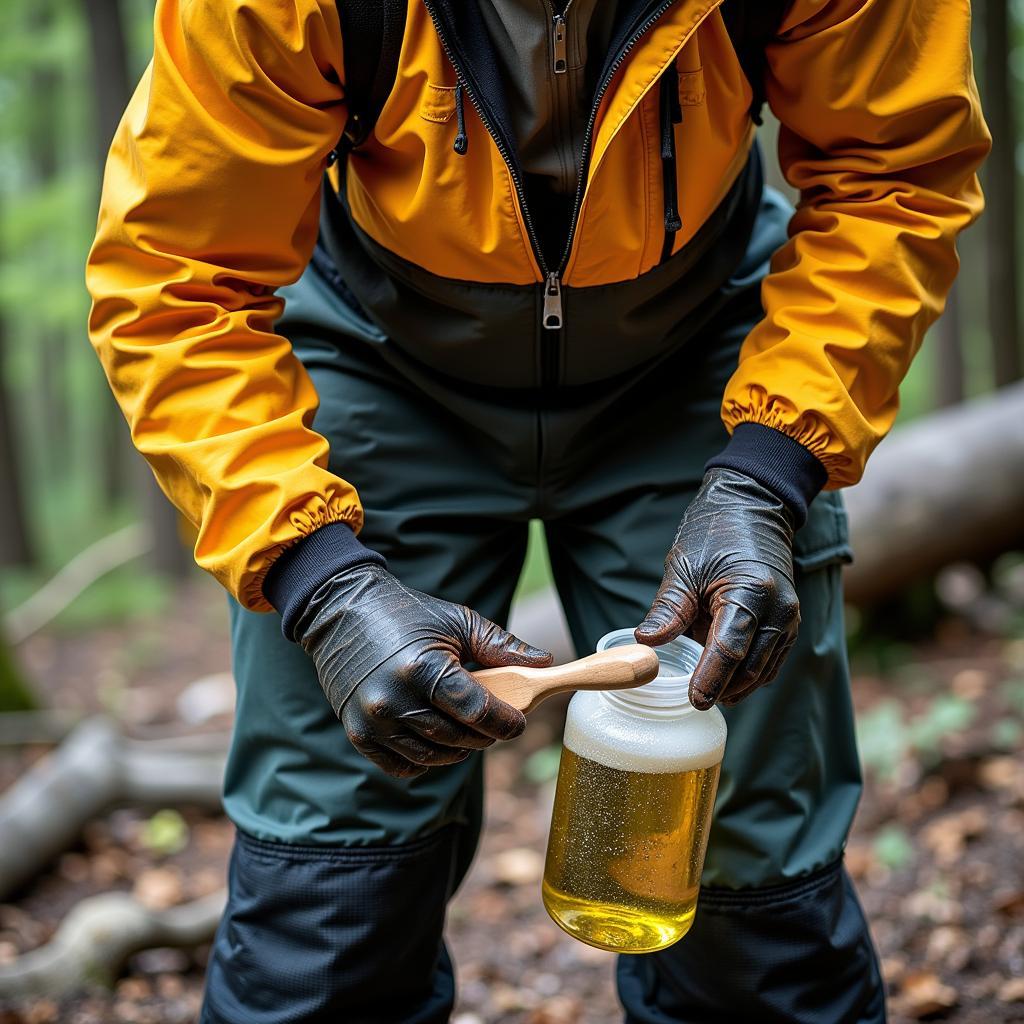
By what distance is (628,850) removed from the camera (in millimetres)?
1862

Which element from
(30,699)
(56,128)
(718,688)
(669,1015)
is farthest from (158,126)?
(56,128)

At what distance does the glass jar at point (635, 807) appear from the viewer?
1.78 m

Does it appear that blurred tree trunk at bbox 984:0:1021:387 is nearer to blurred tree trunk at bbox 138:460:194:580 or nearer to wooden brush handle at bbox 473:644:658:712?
wooden brush handle at bbox 473:644:658:712

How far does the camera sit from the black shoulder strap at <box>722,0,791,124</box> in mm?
1810

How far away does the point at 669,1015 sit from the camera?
215 cm

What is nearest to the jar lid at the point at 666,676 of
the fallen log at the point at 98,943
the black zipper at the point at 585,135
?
the black zipper at the point at 585,135

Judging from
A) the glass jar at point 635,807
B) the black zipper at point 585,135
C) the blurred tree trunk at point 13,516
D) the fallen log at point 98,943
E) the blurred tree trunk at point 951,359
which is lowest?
the blurred tree trunk at point 13,516

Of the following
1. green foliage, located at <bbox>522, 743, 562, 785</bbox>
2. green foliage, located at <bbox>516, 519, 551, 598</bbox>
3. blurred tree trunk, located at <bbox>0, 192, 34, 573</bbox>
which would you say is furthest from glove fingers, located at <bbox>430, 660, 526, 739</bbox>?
blurred tree trunk, located at <bbox>0, 192, 34, 573</bbox>

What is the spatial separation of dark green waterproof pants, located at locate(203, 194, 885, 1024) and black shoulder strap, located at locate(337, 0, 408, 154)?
44 cm

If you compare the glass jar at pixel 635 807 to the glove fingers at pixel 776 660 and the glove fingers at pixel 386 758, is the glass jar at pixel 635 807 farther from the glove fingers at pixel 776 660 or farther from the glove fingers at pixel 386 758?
the glove fingers at pixel 386 758

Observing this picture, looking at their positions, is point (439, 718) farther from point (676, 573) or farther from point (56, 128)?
point (56, 128)

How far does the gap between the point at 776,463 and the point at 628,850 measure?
67 centimetres

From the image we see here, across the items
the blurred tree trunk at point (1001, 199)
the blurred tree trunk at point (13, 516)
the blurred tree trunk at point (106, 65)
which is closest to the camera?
the blurred tree trunk at point (1001, 199)

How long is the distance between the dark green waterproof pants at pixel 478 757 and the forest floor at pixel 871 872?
3.38 ft
